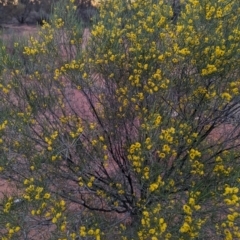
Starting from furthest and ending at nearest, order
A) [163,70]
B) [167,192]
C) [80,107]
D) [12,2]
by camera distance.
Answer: [12,2], [80,107], [163,70], [167,192]

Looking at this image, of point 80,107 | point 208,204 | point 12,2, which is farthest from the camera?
point 12,2

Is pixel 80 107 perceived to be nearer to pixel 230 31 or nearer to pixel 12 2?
pixel 230 31

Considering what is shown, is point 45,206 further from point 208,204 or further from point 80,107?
point 80,107

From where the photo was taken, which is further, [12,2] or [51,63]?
[12,2]

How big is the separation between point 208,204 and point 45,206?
1525 millimetres

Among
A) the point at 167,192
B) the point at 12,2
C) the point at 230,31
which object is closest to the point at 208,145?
the point at 167,192

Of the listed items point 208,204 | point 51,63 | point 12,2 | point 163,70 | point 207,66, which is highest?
point 12,2

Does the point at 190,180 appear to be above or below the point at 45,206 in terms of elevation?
above

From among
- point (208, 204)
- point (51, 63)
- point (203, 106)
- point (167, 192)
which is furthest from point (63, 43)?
point (208, 204)

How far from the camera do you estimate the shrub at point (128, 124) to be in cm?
390

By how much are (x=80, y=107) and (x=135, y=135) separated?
5.59 ft

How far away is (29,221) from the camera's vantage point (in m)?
4.30

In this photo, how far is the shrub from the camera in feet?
12.8

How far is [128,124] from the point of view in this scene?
16.3ft
